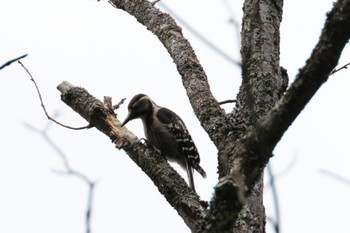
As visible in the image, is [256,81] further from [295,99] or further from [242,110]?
[295,99]

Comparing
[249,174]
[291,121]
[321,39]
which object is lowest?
[249,174]

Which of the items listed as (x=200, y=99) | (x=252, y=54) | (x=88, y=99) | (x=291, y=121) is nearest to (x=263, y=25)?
(x=252, y=54)

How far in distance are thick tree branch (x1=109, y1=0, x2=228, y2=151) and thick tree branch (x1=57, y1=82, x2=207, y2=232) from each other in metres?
0.32

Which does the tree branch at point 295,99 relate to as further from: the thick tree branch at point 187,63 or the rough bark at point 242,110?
the thick tree branch at point 187,63

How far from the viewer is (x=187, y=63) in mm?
4117

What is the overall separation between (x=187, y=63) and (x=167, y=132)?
1737 mm

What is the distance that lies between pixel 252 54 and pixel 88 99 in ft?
3.70

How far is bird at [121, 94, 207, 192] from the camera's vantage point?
18.6 ft

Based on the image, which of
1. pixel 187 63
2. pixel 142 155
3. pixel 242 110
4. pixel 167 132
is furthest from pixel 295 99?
pixel 167 132

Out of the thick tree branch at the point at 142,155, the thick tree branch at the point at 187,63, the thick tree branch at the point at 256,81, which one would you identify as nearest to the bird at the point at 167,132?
the thick tree branch at the point at 187,63

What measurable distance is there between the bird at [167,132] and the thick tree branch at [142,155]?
1529 mm

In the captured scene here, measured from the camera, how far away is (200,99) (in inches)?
150

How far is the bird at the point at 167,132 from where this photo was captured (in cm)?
566

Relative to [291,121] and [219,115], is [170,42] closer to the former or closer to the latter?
[219,115]
